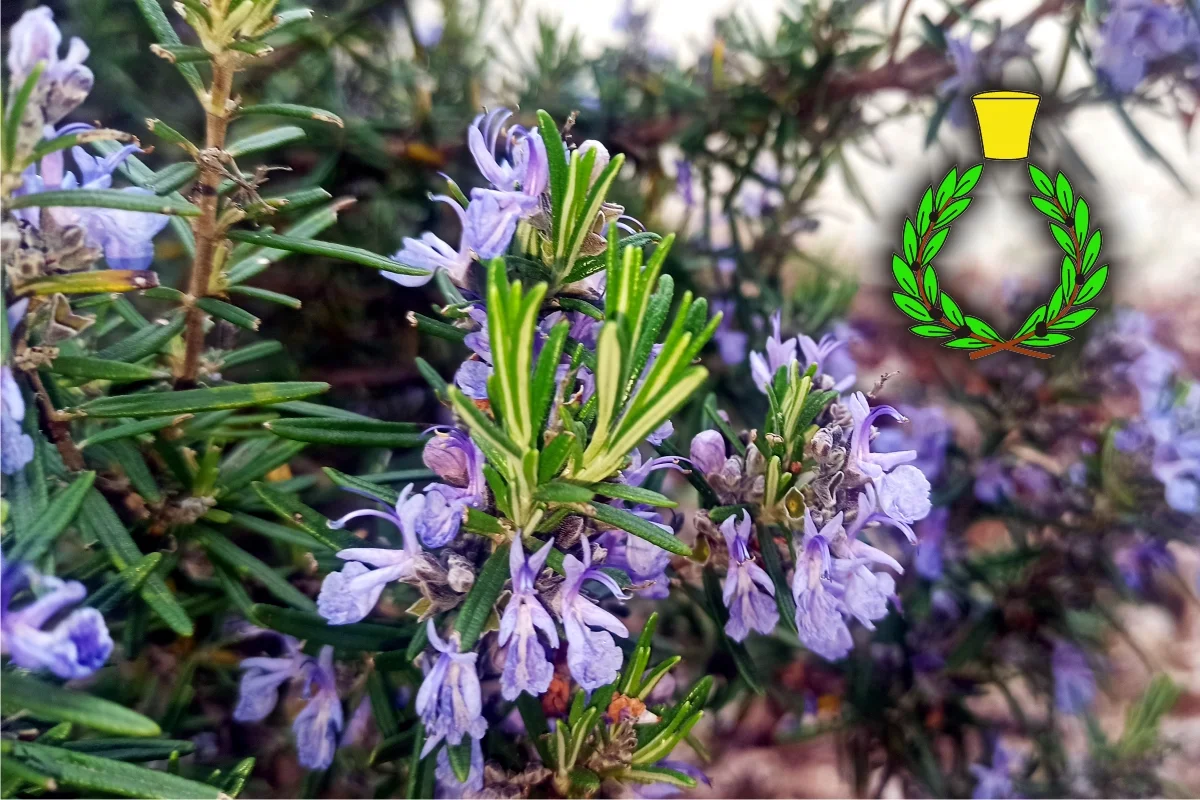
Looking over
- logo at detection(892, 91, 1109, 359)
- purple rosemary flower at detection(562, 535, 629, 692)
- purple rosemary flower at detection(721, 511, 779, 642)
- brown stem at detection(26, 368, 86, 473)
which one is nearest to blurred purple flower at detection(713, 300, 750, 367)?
logo at detection(892, 91, 1109, 359)

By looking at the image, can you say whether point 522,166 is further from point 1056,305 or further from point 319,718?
point 1056,305

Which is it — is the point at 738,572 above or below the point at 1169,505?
above

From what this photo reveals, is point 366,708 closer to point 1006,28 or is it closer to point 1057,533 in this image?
point 1057,533

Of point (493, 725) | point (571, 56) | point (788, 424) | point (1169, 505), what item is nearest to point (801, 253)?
point (571, 56)

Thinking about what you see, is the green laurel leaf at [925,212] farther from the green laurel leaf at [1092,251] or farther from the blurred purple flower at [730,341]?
the blurred purple flower at [730,341]

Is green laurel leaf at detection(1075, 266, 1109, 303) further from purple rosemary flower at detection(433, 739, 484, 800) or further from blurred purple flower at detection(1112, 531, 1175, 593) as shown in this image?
purple rosemary flower at detection(433, 739, 484, 800)

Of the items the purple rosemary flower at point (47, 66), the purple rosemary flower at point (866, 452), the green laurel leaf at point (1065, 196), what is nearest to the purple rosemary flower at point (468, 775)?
the purple rosemary flower at point (866, 452)
